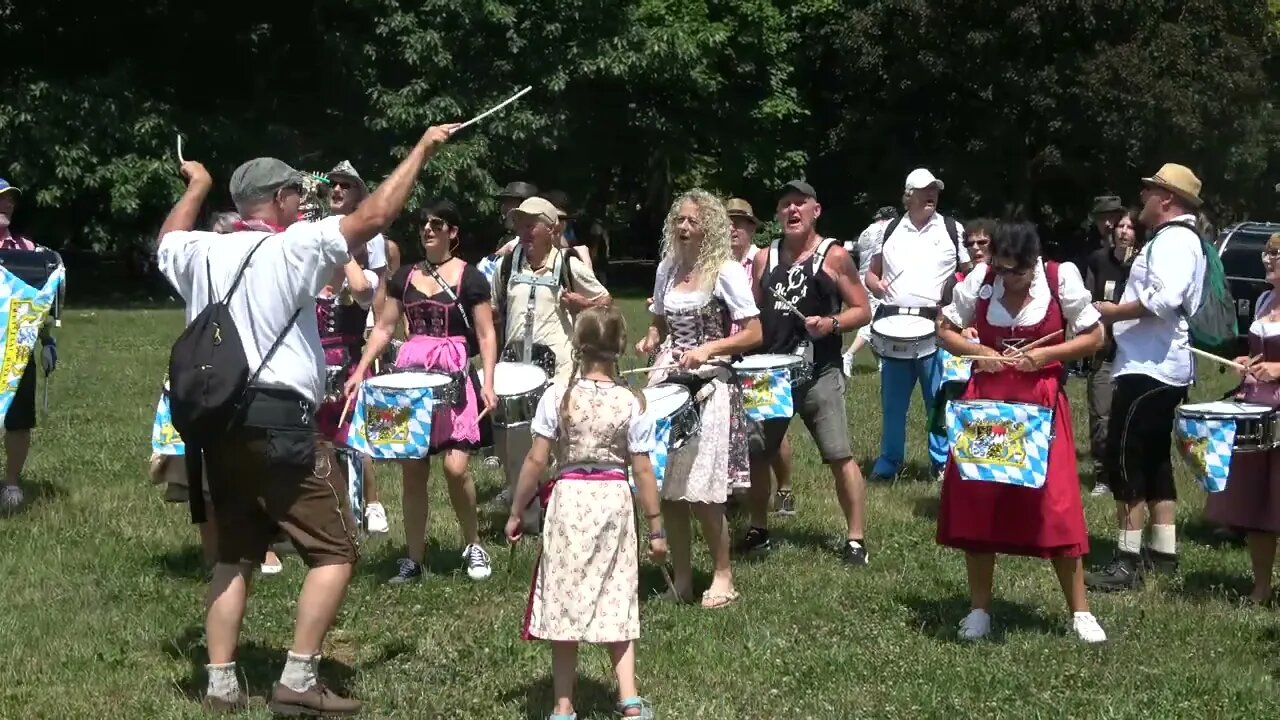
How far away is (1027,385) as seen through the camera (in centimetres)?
661

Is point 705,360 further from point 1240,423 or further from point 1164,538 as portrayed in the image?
point 1164,538

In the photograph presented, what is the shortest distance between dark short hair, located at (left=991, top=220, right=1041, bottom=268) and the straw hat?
3.90 feet

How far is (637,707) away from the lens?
560 cm

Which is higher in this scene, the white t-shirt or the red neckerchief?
the red neckerchief

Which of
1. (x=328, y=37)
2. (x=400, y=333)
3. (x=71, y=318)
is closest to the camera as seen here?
A: (x=400, y=333)

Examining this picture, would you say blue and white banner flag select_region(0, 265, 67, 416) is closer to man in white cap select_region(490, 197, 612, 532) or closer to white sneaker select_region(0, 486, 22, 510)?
white sneaker select_region(0, 486, 22, 510)

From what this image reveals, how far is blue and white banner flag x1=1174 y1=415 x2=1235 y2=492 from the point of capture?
6.78 meters

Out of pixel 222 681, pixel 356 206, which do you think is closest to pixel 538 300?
pixel 356 206

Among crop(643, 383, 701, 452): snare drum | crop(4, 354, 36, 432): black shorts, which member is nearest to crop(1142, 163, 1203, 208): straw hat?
crop(643, 383, 701, 452): snare drum

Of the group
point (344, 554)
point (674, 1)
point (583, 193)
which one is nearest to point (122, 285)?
point (583, 193)

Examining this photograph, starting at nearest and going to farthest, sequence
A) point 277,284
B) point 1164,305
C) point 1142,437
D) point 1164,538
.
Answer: point 277,284, point 1164,305, point 1142,437, point 1164,538

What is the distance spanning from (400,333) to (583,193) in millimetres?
31152

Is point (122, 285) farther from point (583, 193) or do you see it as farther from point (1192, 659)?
point (1192, 659)

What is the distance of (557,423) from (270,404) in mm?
1055
